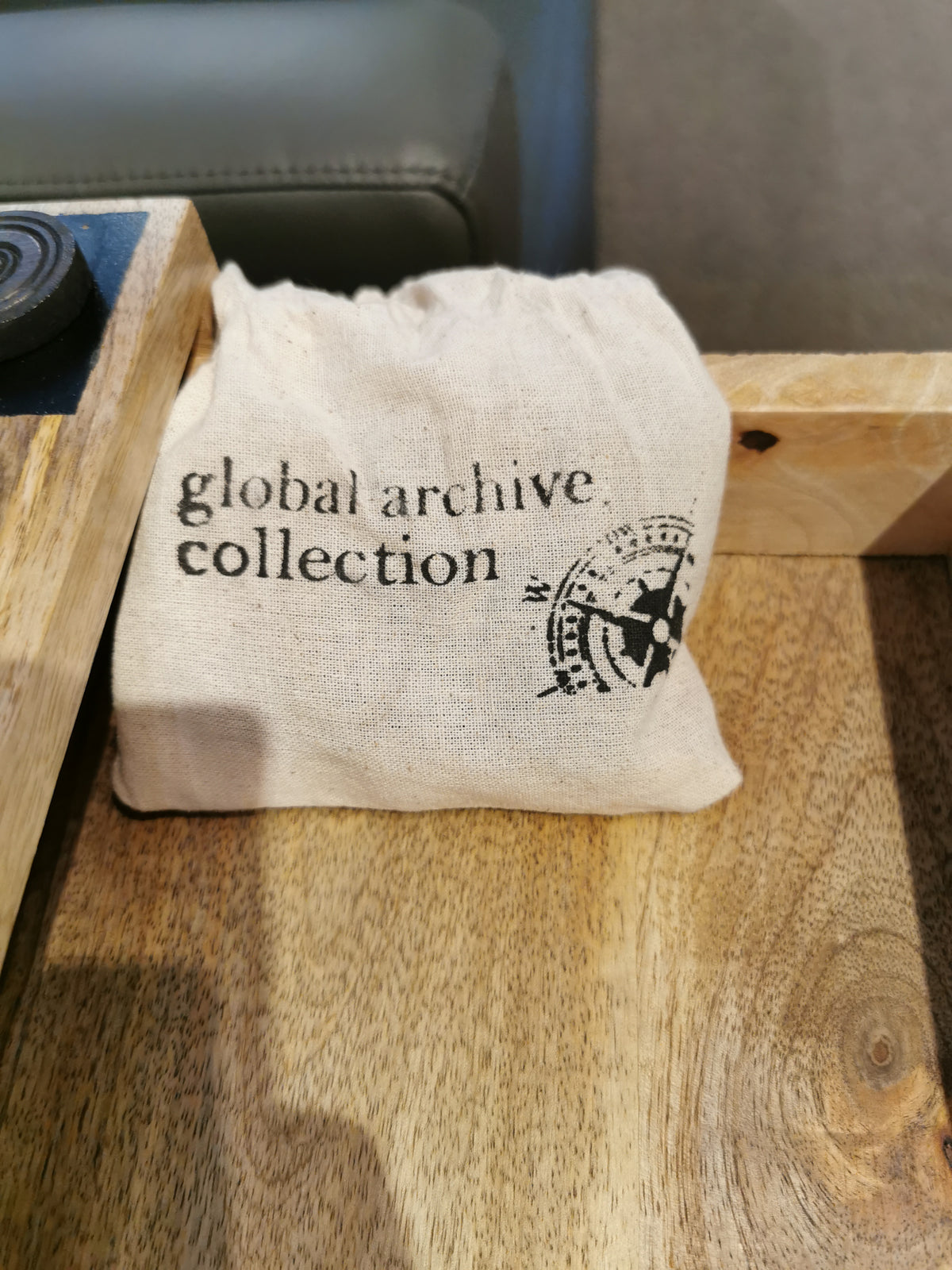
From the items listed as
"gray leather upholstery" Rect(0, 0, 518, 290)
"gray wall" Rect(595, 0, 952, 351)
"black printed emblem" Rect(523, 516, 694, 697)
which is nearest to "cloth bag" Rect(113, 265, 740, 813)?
"black printed emblem" Rect(523, 516, 694, 697)

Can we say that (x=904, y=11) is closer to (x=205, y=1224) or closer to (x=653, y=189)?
(x=653, y=189)

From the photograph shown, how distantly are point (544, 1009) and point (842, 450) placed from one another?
1.22 ft

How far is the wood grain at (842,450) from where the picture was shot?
51cm

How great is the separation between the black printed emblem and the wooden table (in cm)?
11

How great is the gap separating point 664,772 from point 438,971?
163 millimetres

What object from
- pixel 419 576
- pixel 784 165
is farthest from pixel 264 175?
pixel 784 165

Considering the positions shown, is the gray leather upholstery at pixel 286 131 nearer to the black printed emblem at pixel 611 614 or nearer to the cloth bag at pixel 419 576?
the cloth bag at pixel 419 576

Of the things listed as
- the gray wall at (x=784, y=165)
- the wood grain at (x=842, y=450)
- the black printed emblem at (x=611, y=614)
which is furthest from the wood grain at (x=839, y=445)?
the gray wall at (x=784, y=165)

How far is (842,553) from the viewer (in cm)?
62

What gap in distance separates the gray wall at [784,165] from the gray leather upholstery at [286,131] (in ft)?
1.93

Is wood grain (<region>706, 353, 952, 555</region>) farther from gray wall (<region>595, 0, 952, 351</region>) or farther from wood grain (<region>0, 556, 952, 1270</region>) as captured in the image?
gray wall (<region>595, 0, 952, 351</region>)

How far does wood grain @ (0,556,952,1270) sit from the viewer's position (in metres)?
0.41

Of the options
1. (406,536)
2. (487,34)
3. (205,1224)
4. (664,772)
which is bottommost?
(205,1224)

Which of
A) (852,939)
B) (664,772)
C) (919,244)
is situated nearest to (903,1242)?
(852,939)
